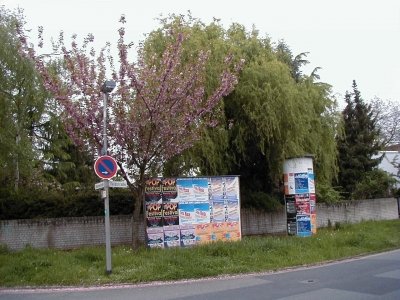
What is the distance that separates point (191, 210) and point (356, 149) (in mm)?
22149

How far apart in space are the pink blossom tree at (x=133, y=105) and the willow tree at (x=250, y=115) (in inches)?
150

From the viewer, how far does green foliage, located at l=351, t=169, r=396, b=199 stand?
34.4 m

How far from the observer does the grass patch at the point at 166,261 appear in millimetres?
13438

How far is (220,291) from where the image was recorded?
442 inches

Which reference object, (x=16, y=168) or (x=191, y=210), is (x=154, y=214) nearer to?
(x=191, y=210)

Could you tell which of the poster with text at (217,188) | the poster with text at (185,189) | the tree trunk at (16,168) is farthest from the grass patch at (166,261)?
the tree trunk at (16,168)

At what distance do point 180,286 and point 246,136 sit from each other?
10733mm

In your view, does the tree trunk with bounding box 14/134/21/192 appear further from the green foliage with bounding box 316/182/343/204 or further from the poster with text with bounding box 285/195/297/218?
the green foliage with bounding box 316/182/343/204

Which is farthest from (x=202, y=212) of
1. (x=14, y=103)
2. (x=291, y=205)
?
(x=14, y=103)

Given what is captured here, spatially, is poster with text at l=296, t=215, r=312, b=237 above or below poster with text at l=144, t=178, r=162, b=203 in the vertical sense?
below

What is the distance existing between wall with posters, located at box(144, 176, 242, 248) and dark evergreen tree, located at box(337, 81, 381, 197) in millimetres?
18758

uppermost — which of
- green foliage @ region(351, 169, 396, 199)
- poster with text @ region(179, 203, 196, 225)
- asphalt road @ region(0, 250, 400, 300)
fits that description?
green foliage @ region(351, 169, 396, 199)

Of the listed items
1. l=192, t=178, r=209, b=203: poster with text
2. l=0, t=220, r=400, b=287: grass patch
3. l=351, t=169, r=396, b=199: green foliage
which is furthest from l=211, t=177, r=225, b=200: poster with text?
l=351, t=169, r=396, b=199: green foliage

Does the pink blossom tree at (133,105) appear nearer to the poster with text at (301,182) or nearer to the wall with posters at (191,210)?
the wall with posters at (191,210)
